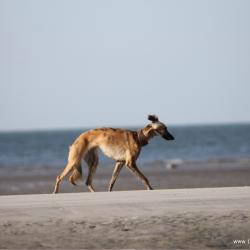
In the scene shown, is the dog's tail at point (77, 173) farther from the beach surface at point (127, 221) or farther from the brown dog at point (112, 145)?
the beach surface at point (127, 221)

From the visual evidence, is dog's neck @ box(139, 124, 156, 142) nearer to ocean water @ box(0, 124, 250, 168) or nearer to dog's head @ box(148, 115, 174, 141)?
dog's head @ box(148, 115, 174, 141)

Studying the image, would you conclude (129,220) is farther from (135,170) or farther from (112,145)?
(112,145)

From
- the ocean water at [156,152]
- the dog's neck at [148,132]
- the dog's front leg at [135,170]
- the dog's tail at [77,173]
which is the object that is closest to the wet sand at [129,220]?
the dog's front leg at [135,170]

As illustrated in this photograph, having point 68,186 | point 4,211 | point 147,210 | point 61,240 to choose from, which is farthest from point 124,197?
point 68,186

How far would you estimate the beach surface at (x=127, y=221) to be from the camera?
3.71 meters

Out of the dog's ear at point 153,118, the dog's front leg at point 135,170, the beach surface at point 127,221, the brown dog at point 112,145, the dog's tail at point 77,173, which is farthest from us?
the dog's tail at point 77,173

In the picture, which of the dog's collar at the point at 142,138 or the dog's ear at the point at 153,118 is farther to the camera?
the dog's ear at the point at 153,118

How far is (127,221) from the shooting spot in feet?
14.5

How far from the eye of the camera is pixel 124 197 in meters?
5.75

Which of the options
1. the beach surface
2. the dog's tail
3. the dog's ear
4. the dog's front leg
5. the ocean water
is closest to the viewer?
the beach surface

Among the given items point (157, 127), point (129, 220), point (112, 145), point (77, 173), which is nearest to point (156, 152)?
point (77, 173)

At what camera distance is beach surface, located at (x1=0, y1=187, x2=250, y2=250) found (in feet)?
12.2

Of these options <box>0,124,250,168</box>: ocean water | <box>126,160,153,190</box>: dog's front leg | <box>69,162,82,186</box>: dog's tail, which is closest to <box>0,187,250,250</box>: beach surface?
<box>126,160,153,190</box>: dog's front leg

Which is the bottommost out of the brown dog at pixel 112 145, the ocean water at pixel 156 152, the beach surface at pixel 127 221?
the ocean water at pixel 156 152
